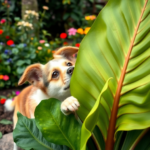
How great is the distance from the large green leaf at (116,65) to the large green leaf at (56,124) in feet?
0.25

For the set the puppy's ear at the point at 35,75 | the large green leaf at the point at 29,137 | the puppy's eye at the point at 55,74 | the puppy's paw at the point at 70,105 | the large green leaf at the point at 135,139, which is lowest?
the large green leaf at the point at 29,137

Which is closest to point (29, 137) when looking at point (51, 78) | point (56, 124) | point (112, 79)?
point (56, 124)

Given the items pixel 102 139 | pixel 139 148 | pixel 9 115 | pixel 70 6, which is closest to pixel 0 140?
pixel 9 115

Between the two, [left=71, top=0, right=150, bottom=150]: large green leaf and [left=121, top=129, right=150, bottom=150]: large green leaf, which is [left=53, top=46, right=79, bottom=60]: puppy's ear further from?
[left=121, top=129, right=150, bottom=150]: large green leaf

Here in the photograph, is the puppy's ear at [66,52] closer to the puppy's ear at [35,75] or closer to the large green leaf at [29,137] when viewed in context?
the puppy's ear at [35,75]

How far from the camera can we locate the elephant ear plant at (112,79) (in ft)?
2.47

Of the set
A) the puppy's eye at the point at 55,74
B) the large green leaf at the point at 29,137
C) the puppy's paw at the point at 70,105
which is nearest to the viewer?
the puppy's paw at the point at 70,105

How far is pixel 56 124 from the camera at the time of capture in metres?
0.78

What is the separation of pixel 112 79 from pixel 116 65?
0.06 meters

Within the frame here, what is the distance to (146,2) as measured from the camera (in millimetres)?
763

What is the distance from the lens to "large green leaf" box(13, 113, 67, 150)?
87cm

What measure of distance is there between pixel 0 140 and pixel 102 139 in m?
0.79

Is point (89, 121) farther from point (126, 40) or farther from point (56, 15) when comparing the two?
point (56, 15)

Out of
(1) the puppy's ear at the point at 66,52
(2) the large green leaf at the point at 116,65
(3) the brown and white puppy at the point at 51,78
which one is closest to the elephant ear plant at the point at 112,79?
(2) the large green leaf at the point at 116,65
